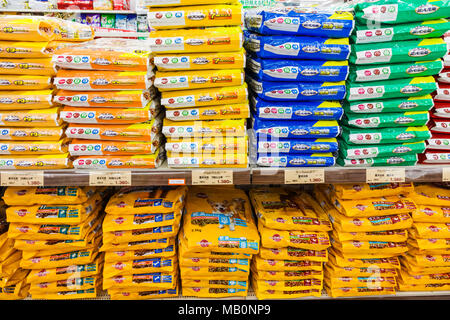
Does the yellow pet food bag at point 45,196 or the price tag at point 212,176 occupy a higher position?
the price tag at point 212,176

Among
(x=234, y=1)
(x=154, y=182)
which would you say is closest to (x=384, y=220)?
(x=154, y=182)

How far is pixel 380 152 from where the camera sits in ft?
4.31

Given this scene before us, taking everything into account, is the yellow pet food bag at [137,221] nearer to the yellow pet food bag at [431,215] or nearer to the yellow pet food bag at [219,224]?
the yellow pet food bag at [219,224]

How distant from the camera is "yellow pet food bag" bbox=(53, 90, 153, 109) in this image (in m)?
1.26

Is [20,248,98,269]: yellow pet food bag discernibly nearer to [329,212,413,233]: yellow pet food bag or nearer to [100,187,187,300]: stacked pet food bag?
[100,187,187,300]: stacked pet food bag

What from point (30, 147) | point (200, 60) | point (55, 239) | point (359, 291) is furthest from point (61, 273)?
point (359, 291)

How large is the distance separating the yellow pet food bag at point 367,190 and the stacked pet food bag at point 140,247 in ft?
2.76

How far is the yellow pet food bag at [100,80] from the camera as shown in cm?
124

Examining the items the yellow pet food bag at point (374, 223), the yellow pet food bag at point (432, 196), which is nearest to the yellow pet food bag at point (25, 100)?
the yellow pet food bag at point (374, 223)

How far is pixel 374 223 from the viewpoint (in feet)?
4.71

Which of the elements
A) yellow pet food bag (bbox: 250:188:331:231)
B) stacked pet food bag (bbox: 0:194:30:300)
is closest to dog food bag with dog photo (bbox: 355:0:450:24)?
yellow pet food bag (bbox: 250:188:331:231)

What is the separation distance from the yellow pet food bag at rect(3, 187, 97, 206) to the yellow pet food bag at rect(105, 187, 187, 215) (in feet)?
0.52

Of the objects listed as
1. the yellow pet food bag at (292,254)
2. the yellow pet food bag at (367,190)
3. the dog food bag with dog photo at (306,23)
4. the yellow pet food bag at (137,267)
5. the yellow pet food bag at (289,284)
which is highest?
the dog food bag with dog photo at (306,23)

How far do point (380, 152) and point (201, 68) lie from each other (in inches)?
35.4
